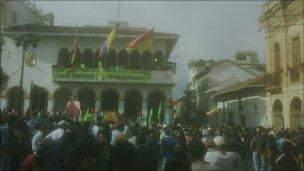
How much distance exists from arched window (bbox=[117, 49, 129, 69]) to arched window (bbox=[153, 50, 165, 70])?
2008 millimetres

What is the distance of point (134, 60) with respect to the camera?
33.9 m

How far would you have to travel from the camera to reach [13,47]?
34.2 m

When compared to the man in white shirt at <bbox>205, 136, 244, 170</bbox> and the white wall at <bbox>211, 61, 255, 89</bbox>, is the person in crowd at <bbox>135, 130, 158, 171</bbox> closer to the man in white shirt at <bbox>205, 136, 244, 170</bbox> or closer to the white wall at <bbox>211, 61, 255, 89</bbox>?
the man in white shirt at <bbox>205, 136, 244, 170</bbox>

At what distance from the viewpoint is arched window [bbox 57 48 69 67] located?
33.5 metres

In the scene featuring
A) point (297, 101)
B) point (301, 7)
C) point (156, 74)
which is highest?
point (301, 7)

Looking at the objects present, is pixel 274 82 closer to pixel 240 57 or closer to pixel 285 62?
pixel 285 62

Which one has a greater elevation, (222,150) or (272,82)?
(272,82)

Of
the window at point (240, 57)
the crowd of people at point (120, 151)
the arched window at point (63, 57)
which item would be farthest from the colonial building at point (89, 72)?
the window at point (240, 57)

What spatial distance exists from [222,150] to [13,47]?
29336 mm

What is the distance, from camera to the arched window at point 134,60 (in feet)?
111

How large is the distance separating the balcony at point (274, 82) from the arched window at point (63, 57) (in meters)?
14.1

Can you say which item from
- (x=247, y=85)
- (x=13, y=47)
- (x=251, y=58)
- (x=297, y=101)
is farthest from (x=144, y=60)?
(x=251, y=58)

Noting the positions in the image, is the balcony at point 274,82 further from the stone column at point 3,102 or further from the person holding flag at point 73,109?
the stone column at point 3,102

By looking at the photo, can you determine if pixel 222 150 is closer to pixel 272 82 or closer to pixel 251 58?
pixel 272 82
